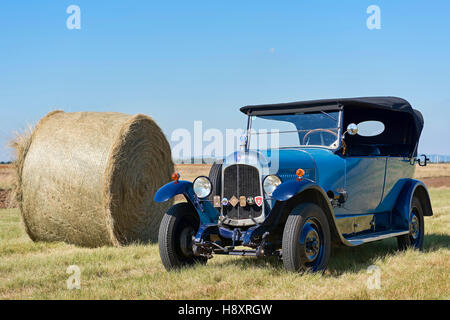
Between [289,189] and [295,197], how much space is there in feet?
1.83

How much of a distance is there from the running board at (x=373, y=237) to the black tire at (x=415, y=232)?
277mm

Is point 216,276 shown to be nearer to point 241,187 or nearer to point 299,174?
point 241,187

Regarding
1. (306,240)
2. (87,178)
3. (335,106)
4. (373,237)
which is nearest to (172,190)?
(306,240)

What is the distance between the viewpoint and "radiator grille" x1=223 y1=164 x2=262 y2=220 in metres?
6.13

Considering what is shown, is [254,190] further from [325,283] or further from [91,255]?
[91,255]

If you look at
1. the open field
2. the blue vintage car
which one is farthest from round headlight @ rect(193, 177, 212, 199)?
the open field

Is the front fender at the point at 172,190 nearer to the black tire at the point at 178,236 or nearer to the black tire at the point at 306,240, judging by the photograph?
the black tire at the point at 178,236

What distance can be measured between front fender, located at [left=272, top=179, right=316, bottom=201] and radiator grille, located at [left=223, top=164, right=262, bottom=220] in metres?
0.46

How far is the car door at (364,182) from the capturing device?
7.08 meters

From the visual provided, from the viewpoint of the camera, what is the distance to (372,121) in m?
8.95

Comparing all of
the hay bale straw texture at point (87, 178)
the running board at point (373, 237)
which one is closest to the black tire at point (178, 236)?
the running board at point (373, 237)
